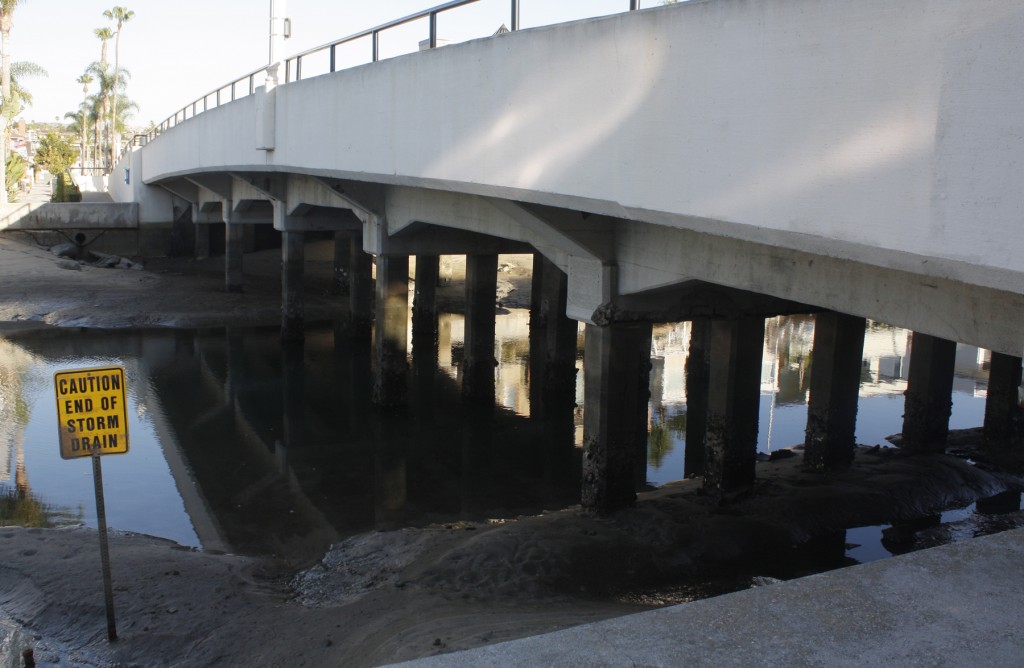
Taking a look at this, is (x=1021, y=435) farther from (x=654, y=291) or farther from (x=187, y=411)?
(x=187, y=411)

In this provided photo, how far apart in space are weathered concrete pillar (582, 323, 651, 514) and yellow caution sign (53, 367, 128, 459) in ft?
16.2

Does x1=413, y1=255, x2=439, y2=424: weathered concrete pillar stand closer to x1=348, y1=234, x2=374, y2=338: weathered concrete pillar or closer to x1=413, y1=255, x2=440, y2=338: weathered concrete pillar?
x1=413, y1=255, x2=440, y2=338: weathered concrete pillar

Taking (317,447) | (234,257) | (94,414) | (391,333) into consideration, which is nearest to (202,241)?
(234,257)

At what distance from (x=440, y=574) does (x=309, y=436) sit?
24.5 feet

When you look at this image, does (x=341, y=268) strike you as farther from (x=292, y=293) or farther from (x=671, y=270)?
(x=671, y=270)

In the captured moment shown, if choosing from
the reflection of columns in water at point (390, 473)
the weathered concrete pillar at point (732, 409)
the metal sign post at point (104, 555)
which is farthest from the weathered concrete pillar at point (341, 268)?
the metal sign post at point (104, 555)

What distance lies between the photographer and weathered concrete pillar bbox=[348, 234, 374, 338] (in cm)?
2309

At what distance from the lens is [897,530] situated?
10.6 m

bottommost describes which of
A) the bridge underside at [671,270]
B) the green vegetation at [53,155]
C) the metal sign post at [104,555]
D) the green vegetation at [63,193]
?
the metal sign post at [104,555]

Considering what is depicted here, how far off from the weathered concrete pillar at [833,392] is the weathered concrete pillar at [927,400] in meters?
1.42

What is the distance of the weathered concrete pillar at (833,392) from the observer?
1151 centimetres

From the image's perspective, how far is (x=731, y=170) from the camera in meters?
5.70

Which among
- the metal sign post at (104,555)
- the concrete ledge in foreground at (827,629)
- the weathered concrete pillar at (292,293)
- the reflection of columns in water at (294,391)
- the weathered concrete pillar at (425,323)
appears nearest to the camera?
the concrete ledge in foreground at (827,629)

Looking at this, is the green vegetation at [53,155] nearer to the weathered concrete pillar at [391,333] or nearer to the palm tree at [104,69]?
the palm tree at [104,69]
